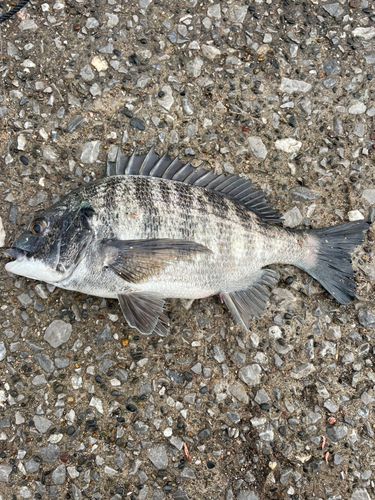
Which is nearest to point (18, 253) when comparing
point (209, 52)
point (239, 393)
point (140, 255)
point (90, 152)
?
point (140, 255)

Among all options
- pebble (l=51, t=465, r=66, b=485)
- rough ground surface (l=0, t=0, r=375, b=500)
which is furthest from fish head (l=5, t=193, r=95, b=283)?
pebble (l=51, t=465, r=66, b=485)

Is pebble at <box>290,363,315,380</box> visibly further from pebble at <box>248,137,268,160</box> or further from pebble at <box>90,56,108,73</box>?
pebble at <box>90,56,108,73</box>

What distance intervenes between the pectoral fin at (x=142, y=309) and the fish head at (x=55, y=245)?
445 mm

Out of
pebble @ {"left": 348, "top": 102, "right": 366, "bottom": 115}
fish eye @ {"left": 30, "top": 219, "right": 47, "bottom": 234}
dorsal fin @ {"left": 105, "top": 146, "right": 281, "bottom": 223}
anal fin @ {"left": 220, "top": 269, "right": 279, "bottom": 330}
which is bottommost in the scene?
anal fin @ {"left": 220, "top": 269, "right": 279, "bottom": 330}

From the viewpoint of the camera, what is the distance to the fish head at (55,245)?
9.45 ft

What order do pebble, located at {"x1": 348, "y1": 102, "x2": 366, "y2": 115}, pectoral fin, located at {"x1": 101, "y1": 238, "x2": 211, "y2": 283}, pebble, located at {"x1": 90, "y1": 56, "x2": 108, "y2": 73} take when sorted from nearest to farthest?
pectoral fin, located at {"x1": 101, "y1": 238, "x2": 211, "y2": 283} < pebble, located at {"x1": 90, "y1": 56, "x2": 108, "y2": 73} < pebble, located at {"x1": 348, "y1": 102, "x2": 366, "y2": 115}

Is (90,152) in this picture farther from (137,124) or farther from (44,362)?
(44,362)

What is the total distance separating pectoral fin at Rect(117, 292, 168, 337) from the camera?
117 inches

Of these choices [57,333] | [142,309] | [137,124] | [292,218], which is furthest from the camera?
[292,218]

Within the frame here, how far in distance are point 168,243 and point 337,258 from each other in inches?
58.8

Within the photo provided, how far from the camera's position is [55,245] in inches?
114

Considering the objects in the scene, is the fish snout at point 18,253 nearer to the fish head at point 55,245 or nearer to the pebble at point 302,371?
the fish head at point 55,245

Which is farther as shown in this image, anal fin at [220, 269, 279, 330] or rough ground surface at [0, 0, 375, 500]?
anal fin at [220, 269, 279, 330]

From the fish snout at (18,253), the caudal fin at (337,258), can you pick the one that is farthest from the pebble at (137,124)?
the caudal fin at (337,258)
